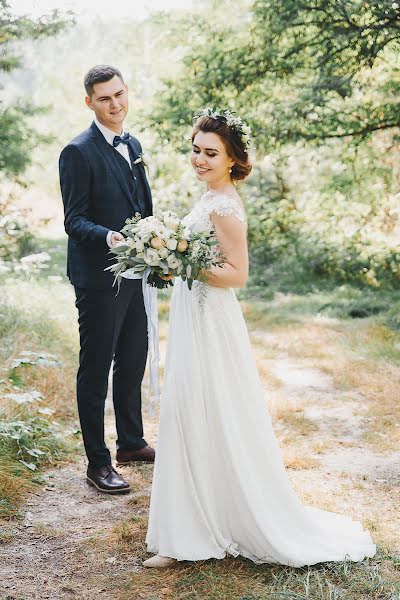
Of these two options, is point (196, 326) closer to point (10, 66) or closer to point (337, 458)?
point (337, 458)

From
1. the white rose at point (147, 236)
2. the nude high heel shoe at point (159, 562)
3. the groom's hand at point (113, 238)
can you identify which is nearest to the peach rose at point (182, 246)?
the white rose at point (147, 236)

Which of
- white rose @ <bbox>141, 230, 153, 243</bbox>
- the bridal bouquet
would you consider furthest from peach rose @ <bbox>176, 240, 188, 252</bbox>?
white rose @ <bbox>141, 230, 153, 243</bbox>

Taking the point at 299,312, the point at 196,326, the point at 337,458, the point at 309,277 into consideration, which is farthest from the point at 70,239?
the point at 309,277

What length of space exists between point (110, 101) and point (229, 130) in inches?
41.8

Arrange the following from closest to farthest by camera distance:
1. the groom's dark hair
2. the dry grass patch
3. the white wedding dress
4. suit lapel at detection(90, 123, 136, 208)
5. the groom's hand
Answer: the white wedding dress
the dry grass patch
the groom's hand
the groom's dark hair
suit lapel at detection(90, 123, 136, 208)

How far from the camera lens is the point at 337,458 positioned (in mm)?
4727

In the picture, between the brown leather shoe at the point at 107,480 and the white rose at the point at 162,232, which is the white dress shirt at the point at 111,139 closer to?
the white rose at the point at 162,232

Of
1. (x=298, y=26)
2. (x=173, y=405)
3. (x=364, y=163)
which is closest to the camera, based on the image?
(x=173, y=405)

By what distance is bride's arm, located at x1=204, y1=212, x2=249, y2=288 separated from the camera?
10.4 feet

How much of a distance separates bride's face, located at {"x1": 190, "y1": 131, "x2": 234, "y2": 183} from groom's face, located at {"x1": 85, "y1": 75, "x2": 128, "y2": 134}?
93 centimetres

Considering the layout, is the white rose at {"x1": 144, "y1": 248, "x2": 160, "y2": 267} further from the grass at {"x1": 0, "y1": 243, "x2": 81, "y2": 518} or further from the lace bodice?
the grass at {"x1": 0, "y1": 243, "x2": 81, "y2": 518}

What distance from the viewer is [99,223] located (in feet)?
13.4

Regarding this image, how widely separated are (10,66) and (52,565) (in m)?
5.62

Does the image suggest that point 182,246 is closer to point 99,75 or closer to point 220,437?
point 220,437
